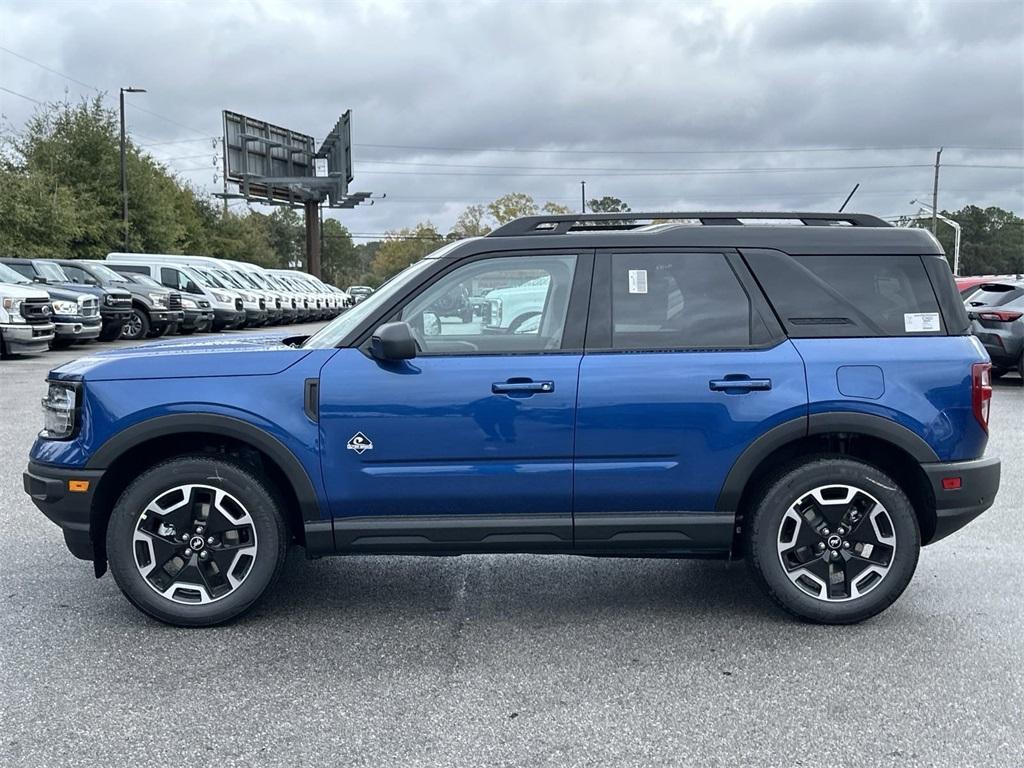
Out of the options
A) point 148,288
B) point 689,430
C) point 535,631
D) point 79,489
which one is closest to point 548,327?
point 689,430

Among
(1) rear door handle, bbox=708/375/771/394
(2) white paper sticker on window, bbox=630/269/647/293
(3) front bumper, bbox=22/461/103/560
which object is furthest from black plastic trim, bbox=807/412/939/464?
(3) front bumper, bbox=22/461/103/560

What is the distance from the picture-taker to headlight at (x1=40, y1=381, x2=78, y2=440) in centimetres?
424

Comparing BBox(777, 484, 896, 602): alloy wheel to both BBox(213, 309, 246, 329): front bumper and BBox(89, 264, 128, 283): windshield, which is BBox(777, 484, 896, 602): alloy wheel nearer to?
BBox(89, 264, 128, 283): windshield

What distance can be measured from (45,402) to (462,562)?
228 centimetres

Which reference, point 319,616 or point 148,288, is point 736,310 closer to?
point 319,616

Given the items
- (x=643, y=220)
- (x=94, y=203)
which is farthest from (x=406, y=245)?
(x=643, y=220)

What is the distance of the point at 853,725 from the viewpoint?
338 centimetres

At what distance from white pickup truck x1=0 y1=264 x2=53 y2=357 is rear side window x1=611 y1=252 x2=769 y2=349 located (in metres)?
14.8

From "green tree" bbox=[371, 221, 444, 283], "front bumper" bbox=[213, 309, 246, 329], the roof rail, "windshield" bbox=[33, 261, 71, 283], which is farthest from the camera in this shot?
"green tree" bbox=[371, 221, 444, 283]

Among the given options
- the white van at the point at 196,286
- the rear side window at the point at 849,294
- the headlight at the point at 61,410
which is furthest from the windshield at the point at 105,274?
the rear side window at the point at 849,294

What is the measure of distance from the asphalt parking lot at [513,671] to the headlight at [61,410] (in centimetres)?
86

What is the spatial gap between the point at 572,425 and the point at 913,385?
4.97 ft

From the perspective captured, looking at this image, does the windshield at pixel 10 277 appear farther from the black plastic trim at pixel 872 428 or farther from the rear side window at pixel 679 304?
the black plastic trim at pixel 872 428

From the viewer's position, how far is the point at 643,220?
464cm
